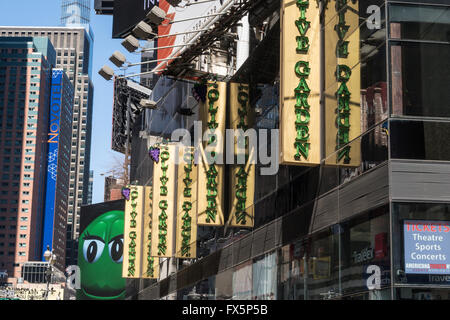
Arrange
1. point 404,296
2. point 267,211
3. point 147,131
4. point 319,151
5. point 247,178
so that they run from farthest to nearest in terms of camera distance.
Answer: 1. point 147,131
2. point 247,178
3. point 267,211
4. point 319,151
5. point 404,296

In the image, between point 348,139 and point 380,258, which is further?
point 348,139

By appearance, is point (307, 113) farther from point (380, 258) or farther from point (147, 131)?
point (147, 131)

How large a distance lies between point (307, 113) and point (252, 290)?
8.09 metres

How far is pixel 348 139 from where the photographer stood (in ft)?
64.2

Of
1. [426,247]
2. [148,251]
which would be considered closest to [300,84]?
[426,247]

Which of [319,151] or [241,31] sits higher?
[241,31]

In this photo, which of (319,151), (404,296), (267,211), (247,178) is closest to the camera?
(404,296)

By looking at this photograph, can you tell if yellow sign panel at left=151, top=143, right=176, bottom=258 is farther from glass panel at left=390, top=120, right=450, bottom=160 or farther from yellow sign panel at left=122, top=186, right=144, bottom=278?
glass panel at left=390, top=120, right=450, bottom=160

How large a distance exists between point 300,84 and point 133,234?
29243mm

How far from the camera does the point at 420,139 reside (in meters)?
17.4

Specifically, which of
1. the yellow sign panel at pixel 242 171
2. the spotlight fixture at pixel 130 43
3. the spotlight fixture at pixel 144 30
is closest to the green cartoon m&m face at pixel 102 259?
the spotlight fixture at pixel 130 43

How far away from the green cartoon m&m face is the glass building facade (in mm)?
64819

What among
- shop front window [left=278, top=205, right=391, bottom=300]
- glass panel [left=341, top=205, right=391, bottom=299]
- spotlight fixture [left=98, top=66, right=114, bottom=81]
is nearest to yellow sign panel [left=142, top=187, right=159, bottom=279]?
spotlight fixture [left=98, top=66, right=114, bottom=81]
